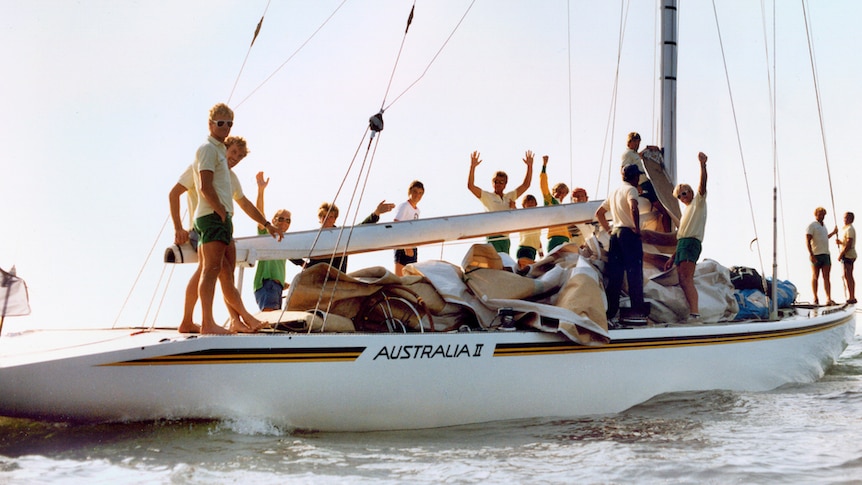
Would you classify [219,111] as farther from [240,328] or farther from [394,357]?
[394,357]

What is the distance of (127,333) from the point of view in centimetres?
624

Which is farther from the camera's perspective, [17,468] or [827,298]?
[827,298]

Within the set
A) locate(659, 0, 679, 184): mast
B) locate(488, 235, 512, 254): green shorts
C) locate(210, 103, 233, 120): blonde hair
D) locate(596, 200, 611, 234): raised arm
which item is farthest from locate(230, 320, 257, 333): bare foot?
locate(659, 0, 679, 184): mast

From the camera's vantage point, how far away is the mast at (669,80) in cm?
948

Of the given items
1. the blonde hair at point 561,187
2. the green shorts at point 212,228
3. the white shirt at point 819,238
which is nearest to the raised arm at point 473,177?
the blonde hair at point 561,187

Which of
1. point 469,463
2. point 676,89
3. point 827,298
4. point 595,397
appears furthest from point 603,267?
point 827,298

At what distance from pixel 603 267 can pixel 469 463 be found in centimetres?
283

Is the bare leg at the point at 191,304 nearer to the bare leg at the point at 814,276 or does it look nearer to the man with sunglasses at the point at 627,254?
the man with sunglasses at the point at 627,254

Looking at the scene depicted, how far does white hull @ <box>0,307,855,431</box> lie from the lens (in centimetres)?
495

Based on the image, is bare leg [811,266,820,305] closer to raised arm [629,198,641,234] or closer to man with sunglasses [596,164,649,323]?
man with sunglasses [596,164,649,323]

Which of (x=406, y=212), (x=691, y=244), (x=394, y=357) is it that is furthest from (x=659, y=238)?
(x=394, y=357)

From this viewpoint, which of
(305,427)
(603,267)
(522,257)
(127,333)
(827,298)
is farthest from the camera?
(827,298)

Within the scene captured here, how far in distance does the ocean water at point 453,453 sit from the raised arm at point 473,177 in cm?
362

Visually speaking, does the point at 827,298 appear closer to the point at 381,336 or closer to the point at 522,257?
the point at 522,257
